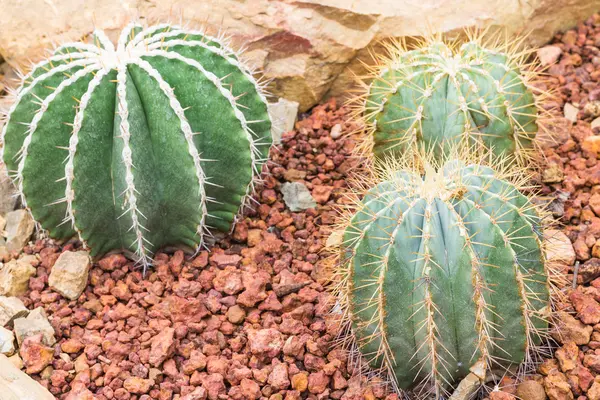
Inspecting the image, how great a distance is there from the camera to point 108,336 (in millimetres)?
2994

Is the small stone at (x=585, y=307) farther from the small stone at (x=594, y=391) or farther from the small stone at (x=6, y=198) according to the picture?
the small stone at (x=6, y=198)

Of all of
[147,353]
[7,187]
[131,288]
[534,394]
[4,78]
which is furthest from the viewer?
[4,78]

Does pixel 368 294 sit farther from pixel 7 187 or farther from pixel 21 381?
pixel 7 187

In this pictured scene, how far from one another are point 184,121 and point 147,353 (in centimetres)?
85

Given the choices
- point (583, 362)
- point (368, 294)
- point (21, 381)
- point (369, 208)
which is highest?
point (369, 208)

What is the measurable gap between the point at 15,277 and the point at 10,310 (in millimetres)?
238

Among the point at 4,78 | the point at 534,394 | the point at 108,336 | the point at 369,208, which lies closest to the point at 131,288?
the point at 108,336

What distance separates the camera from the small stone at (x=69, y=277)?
3.19 metres

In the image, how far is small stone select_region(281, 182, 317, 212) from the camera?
3.65 m

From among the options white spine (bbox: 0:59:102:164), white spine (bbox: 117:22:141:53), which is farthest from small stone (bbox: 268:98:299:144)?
white spine (bbox: 0:59:102:164)

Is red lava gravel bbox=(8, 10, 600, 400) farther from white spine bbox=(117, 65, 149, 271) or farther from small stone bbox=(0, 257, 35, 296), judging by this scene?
white spine bbox=(117, 65, 149, 271)

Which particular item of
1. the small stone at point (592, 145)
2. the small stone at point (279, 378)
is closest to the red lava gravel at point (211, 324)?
the small stone at point (279, 378)

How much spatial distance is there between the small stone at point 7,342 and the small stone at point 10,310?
7 centimetres

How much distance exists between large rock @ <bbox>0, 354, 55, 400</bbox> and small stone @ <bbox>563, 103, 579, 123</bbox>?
275 centimetres
